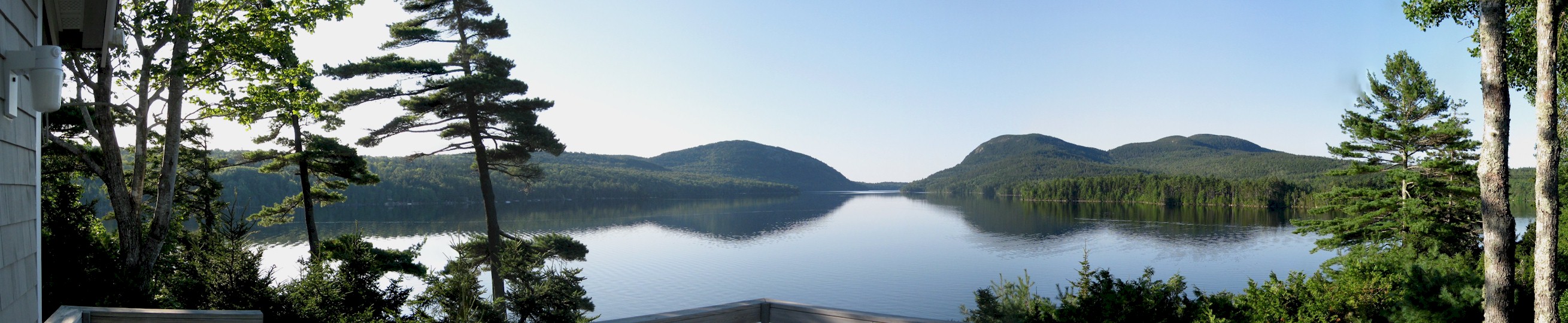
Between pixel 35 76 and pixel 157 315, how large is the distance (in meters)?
0.98

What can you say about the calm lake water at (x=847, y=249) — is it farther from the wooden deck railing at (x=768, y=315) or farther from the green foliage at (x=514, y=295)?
the wooden deck railing at (x=768, y=315)

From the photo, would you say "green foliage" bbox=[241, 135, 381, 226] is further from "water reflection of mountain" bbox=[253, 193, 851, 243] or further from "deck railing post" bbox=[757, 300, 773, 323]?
"water reflection of mountain" bbox=[253, 193, 851, 243]

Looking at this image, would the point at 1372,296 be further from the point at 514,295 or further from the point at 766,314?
the point at 514,295

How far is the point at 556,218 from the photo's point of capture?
52062 mm

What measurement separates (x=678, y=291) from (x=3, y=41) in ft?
70.5

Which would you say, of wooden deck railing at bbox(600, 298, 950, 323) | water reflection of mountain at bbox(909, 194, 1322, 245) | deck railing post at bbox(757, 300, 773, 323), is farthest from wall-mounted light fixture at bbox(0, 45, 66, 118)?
water reflection of mountain at bbox(909, 194, 1322, 245)

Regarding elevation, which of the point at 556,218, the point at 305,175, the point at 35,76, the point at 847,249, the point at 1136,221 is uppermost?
the point at 35,76

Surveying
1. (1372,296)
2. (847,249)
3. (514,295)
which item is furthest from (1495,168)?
(847,249)

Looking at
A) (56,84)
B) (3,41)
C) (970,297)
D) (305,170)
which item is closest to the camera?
(3,41)

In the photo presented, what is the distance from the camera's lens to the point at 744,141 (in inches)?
7731

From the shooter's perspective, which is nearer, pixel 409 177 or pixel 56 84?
pixel 56 84

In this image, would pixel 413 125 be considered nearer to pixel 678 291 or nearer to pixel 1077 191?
pixel 678 291

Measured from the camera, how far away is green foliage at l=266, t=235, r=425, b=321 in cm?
390

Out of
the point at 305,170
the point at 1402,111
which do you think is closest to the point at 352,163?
the point at 305,170
